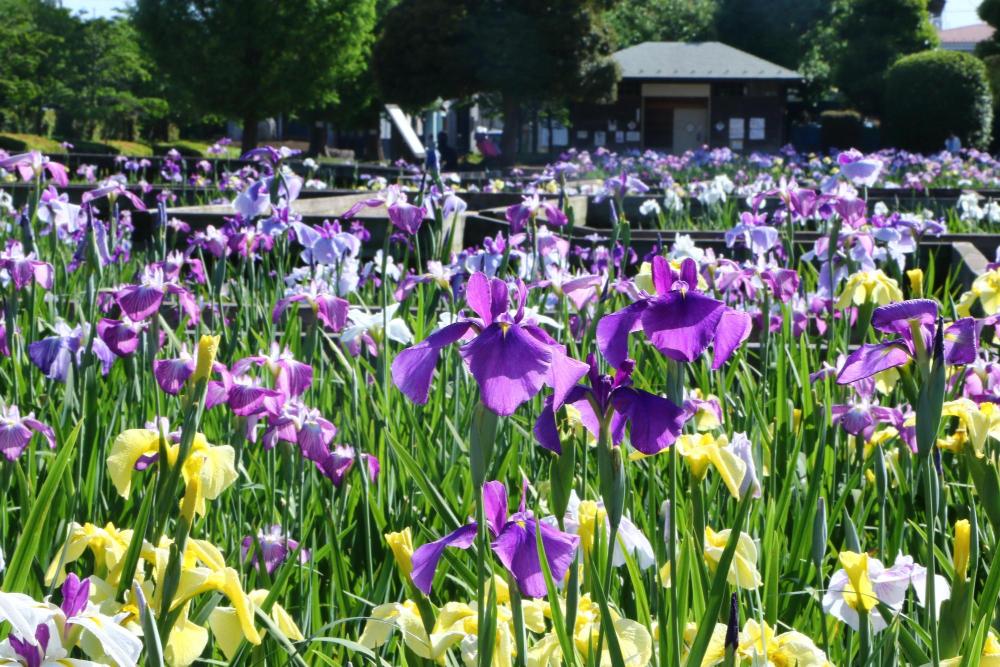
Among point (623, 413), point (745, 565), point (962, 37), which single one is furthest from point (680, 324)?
point (962, 37)

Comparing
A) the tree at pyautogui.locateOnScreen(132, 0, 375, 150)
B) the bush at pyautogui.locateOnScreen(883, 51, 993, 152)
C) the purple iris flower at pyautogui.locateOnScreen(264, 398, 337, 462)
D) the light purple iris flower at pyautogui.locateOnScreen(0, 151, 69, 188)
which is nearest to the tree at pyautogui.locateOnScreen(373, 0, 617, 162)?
the tree at pyautogui.locateOnScreen(132, 0, 375, 150)

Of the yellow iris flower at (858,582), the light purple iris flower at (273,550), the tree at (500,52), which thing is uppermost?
the tree at (500,52)

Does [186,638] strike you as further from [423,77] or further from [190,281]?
[423,77]

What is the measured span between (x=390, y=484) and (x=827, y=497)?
827mm

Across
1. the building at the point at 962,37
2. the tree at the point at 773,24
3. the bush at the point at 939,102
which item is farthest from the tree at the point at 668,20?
the building at the point at 962,37

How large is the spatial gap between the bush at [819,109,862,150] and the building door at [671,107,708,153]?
3.85m

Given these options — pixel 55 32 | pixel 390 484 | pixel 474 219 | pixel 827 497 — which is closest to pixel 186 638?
pixel 390 484

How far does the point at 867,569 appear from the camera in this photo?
1.29 meters

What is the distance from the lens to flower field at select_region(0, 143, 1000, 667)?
105 cm

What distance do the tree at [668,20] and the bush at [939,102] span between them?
24.2m

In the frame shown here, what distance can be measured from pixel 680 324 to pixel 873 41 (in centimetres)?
3961

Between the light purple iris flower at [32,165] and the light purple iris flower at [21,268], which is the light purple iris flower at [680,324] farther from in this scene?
the light purple iris flower at [32,165]

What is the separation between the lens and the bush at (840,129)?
3666 centimetres

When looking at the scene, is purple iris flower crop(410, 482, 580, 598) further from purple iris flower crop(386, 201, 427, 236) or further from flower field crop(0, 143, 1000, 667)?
purple iris flower crop(386, 201, 427, 236)
